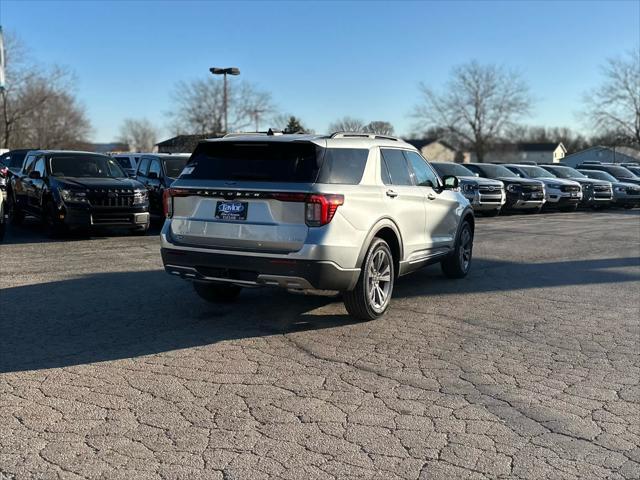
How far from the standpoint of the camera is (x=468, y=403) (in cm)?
430

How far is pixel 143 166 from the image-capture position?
51.6 ft

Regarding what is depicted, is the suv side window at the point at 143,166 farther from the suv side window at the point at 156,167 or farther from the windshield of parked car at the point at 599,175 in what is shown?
the windshield of parked car at the point at 599,175

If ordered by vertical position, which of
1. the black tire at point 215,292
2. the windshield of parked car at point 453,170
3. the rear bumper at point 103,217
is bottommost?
the black tire at point 215,292

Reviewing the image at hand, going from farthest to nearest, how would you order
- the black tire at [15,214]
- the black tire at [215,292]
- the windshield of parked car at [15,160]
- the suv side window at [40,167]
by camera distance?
the windshield of parked car at [15,160] < the black tire at [15,214] < the suv side window at [40,167] < the black tire at [215,292]

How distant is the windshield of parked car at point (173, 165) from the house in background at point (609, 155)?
228 feet

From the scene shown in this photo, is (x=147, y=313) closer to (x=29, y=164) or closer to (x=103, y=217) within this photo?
(x=103, y=217)

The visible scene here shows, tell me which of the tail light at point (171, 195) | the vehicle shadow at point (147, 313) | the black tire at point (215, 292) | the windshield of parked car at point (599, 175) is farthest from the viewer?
the windshield of parked car at point (599, 175)

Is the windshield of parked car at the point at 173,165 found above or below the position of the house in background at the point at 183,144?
below

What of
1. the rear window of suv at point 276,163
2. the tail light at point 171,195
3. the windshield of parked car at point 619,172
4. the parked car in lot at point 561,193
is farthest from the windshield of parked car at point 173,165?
the windshield of parked car at point 619,172

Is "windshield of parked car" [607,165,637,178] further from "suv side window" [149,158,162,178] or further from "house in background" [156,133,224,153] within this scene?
"suv side window" [149,158,162,178]

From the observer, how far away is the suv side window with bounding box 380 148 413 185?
269 inches

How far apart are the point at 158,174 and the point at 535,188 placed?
12.7m

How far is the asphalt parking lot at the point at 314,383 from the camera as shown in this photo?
3486mm

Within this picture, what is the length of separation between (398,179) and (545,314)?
2.15m
